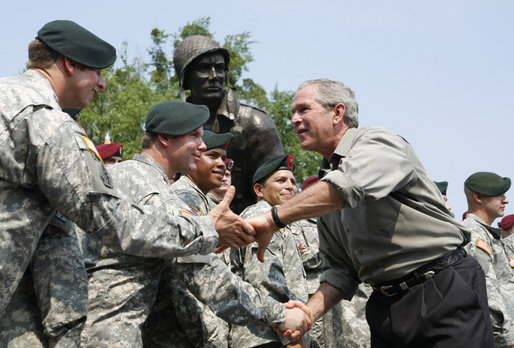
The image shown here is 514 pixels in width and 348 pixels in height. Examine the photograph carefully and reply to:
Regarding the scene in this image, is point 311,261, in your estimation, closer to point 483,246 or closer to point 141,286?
point 483,246

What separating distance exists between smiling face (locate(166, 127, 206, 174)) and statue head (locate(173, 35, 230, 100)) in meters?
3.68

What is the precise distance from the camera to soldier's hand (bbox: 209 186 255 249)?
4.81m

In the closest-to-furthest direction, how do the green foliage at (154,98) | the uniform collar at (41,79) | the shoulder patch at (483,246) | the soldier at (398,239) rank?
1. the uniform collar at (41,79)
2. the soldier at (398,239)
3. the shoulder patch at (483,246)
4. the green foliage at (154,98)

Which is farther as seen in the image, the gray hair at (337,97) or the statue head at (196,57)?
the statue head at (196,57)

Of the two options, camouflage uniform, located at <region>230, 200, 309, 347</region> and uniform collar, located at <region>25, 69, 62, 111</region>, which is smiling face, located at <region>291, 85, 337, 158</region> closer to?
camouflage uniform, located at <region>230, 200, 309, 347</region>

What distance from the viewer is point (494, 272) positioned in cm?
825

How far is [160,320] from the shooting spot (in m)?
5.33

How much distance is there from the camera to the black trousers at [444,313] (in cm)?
446

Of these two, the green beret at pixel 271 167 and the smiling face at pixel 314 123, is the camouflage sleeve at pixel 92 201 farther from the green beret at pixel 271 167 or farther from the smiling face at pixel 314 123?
the green beret at pixel 271 167

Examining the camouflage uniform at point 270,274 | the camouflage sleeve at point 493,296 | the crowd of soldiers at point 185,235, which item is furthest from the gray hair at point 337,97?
the camouflage sleeve at point 493,296

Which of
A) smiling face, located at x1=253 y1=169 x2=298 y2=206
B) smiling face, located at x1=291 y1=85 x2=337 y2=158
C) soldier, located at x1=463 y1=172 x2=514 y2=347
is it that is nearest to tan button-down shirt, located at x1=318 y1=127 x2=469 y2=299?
smiling face, located at x1=291 y1=85 x2=337 y2=158

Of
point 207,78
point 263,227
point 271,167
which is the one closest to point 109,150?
point 207,78

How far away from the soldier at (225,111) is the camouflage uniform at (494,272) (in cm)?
278

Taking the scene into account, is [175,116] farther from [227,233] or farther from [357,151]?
[357,151]
